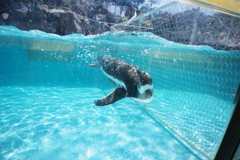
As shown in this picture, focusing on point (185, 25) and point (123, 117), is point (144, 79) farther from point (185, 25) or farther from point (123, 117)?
point (185, 25)

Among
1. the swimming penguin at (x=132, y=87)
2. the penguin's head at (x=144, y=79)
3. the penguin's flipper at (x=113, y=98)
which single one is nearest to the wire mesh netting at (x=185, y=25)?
the swimming penguin at (x=132, y=87)

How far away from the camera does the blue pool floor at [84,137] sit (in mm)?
2297

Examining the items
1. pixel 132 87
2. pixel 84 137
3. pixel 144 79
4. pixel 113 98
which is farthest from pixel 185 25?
pixel 84 137

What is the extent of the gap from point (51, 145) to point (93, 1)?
386 cm

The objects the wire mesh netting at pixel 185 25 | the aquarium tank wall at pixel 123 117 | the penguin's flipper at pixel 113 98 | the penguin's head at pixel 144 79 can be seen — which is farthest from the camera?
the wire mesh netting at pixel 185 25

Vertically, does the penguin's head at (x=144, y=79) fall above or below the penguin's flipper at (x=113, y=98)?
above

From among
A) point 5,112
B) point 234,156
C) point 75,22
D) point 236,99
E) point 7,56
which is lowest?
point 7,56

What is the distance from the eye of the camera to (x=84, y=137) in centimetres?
275

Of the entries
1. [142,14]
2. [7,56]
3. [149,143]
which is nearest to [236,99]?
[149,143]

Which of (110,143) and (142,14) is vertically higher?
(142,14)

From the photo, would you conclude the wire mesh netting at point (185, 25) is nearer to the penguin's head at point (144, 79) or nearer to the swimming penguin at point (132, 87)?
the swimming penguin at point (132, 87)

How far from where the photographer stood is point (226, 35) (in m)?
5.01

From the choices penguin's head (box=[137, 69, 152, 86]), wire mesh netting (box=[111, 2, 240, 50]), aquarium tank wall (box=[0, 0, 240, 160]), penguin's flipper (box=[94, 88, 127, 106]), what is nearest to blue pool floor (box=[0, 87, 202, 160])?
aquarium tank wall (box=[0, 0, 240, 160])

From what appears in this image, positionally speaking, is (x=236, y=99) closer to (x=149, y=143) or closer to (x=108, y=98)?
(x=149, y=143)
